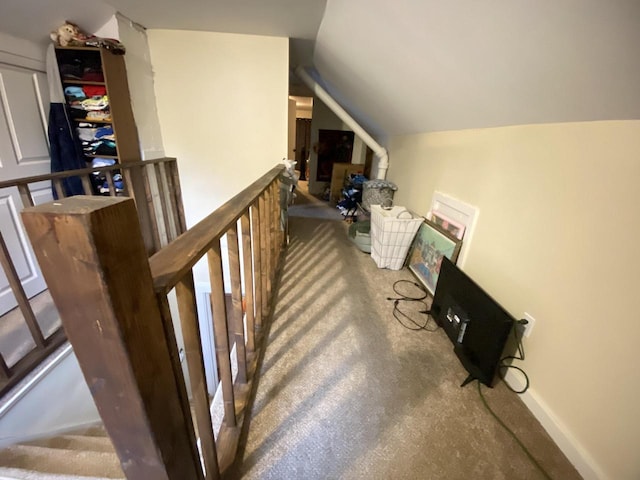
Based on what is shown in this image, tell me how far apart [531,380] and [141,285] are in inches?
60.8

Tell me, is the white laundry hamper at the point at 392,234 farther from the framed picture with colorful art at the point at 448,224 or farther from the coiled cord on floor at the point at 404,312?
the coiled cord on floor at the point at 404,312

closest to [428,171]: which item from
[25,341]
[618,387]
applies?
[618,387]

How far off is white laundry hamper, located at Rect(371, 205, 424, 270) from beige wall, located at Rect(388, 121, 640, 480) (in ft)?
2.53

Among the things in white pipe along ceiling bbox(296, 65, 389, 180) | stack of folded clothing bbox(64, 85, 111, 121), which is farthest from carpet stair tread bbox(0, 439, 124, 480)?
white pipe along ceiling bbox(296, 65, 389, 180)

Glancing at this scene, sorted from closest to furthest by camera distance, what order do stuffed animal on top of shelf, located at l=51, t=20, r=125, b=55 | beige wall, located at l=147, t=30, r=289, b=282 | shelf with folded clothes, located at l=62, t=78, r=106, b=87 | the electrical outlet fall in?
the electrical outlet
stuffed animal on top of shelf, located at l=51, t=20, r=125, b=55
shelf with folded clothes, located at l=62, t=78, r=106, b=87
beige wall, located at l=147, t=30, r=289, b=282

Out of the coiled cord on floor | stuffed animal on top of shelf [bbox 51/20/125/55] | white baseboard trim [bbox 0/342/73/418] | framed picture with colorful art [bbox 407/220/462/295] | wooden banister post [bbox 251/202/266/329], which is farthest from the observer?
stuffed animal on top of shelf [bbox 51/20/125/55]

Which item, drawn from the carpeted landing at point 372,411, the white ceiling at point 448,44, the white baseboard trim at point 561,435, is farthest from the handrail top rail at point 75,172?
the white baseboard trim at point 561,435

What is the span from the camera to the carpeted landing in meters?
0.98

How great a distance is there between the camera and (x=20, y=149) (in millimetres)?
2002

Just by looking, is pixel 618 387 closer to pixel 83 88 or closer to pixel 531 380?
pixel 531 380

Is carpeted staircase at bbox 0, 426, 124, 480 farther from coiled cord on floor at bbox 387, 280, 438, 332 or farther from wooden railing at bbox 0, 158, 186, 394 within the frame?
coiled cord on floor at bbox 387, 280, 438, 332

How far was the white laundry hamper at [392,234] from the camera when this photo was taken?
223cm

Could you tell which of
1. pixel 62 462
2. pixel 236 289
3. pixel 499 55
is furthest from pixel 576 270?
pixel 62 462

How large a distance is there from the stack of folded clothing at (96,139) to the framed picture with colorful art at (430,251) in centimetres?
273
